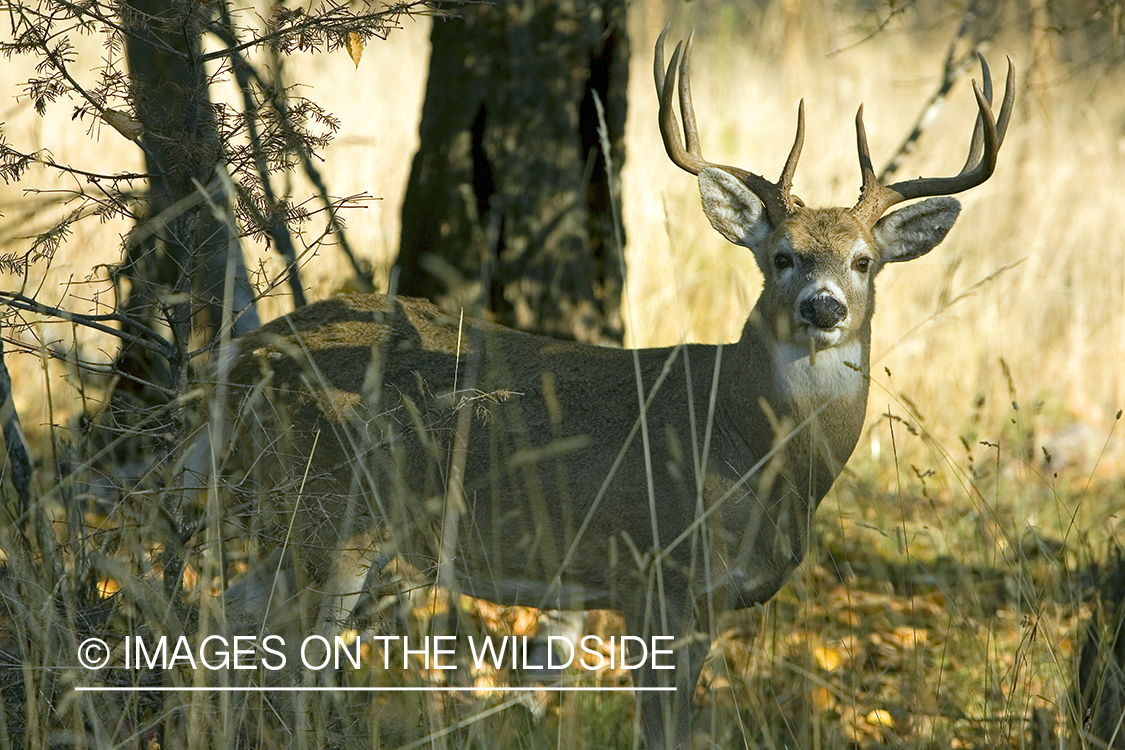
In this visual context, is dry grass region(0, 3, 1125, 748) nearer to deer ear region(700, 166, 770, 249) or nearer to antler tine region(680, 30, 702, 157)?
deer ear region(700, 166, 770, 249)

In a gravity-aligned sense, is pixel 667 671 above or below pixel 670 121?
below

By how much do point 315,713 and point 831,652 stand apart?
2563 mm

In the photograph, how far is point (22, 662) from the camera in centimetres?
296

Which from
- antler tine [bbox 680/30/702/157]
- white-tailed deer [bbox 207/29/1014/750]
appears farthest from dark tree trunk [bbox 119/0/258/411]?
antler tine [bbox 680/30/702/157]

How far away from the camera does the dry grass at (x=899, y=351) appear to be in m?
3.96

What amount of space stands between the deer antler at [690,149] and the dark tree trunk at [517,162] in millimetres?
1139

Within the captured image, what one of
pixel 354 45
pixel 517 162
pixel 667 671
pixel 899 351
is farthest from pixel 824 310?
pixel 899 351

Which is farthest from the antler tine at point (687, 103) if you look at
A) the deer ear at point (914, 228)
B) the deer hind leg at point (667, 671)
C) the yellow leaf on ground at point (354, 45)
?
the deer hind leg at point (667, 671)

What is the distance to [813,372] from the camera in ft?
13.1

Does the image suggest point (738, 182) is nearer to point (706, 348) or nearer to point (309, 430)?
point (706, 348)

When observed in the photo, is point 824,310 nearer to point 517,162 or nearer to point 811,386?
point 811,386

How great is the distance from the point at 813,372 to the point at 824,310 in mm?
346

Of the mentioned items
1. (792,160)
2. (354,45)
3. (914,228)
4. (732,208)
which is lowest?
(914,228)

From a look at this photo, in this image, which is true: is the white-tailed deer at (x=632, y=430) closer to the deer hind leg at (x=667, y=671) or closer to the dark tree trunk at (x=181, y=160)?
the deer hind leg at (x=667, y=671)
